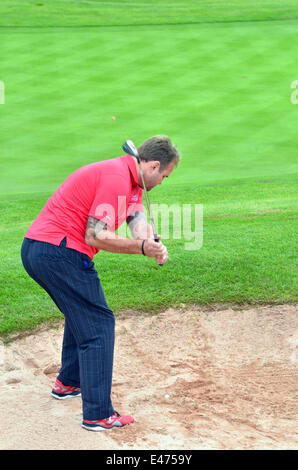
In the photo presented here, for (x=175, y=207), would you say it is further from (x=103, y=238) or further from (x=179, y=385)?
(x=103, y=238)

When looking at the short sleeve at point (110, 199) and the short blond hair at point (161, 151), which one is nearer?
the short sleeve at point (110, 199)

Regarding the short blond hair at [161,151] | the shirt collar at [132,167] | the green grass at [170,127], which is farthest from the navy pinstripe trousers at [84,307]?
the green grass at [170,127]

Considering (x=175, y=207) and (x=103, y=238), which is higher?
(x=103, y=238)

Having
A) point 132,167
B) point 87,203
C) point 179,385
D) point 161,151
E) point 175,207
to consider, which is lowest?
point 179,385

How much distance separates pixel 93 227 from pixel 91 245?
126 mm

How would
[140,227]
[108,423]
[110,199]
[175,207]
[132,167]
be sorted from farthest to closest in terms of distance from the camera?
[175,207] → [140,227] → [108,423] → [132,167] → [110,199]

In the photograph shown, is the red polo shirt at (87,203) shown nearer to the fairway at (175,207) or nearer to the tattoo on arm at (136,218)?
the tattoo on arm at (136,218)

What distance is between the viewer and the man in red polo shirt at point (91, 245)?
431 centimetres

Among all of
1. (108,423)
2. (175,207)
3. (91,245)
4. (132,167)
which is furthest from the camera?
(175,207)

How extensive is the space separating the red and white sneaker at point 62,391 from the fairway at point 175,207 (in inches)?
3.1

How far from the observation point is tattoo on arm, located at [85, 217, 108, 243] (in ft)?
14.1

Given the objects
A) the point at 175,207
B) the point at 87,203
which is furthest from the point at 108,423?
the point at 175,207

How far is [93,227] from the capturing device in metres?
4.31
